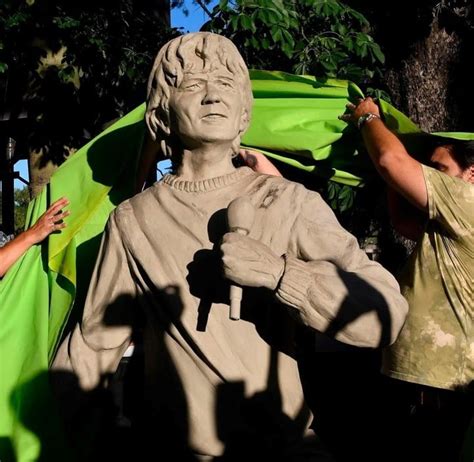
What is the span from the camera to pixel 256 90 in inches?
140

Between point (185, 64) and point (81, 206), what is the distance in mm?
1113

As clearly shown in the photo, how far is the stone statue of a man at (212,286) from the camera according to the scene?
2.10m

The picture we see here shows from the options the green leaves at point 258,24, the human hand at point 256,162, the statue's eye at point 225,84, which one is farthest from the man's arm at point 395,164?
the green leaves at point 258,24

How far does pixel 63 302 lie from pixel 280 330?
3.68 ft

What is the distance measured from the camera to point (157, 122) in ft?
8.26

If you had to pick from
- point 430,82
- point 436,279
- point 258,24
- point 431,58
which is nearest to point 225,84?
point 436,279

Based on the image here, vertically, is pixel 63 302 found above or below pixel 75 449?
above

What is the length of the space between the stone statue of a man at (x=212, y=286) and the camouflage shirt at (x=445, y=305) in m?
1.17

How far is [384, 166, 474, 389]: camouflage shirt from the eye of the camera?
3336 mm

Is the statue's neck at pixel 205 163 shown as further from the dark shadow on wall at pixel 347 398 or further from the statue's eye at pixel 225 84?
the dark shadow on wall at pixel 347 398

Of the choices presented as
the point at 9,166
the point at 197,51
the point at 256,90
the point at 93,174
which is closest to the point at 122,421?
the point at 93,174

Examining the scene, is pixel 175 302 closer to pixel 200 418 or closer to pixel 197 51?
pixel 200 418

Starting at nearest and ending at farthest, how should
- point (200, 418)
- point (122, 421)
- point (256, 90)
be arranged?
point (200, 418) < point (122, 421) < point (256, 90)

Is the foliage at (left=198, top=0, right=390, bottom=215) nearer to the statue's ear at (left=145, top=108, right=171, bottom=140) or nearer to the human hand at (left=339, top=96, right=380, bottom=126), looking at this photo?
the human hand at (left=339, top=96, right=380, bottom=126)
